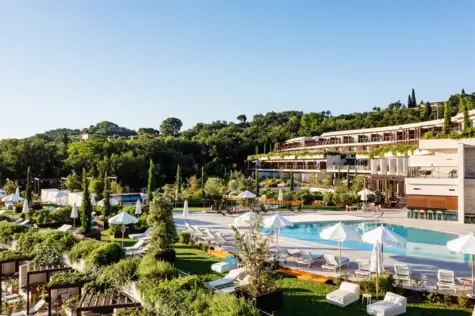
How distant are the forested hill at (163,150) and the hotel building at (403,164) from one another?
716 cm

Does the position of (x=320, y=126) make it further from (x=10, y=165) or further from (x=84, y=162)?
(x=10, y=165)

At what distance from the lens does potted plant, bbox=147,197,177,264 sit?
517 inches

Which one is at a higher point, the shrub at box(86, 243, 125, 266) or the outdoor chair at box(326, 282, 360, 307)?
the shrub at box(86, 243, 125, 266)

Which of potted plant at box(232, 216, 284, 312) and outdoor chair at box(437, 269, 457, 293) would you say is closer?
potted plant at box(232, 216, 284, 312)

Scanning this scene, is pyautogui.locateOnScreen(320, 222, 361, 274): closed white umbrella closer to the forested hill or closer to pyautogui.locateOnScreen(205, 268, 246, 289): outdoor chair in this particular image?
pyautogui.locateOnScreen(205, 268, 246, 289): outdoor chair

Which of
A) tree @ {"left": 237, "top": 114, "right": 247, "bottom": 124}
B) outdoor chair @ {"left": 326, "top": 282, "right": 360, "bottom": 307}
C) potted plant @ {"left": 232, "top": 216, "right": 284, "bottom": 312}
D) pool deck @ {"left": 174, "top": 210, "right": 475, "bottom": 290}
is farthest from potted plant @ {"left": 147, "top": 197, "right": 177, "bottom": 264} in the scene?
tree @ {"left": 237, "top": 114, "right": 247, "bottom": 124}

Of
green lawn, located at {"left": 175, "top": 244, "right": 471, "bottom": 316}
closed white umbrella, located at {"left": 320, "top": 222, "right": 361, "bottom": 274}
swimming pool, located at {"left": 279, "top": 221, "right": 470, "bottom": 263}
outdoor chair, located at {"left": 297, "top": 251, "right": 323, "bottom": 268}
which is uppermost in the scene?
closed white umbrella, located at {"left": 320, "top": 222, "right": 361, "bottom": 274}

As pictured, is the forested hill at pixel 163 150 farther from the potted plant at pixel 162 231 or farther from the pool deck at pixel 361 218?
the potted plant at pixel 162 231

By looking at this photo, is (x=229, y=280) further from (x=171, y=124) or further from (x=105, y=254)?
(x=171, y=124)

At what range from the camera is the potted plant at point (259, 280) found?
29.3 ft

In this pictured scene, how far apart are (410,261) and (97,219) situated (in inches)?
677

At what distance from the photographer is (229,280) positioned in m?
10.6

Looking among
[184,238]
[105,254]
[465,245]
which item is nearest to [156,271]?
[105,254]

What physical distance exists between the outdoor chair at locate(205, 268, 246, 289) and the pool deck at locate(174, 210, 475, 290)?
2841 millimetres
